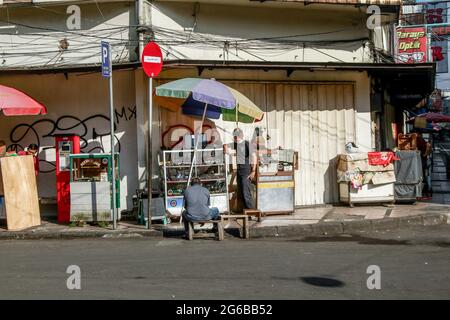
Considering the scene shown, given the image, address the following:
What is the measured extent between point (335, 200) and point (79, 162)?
20.7 ft

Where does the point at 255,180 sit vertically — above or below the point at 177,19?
below

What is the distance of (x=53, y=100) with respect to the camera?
13766 millimetres

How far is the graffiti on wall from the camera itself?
44.6 feet

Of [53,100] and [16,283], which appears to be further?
[53,100]

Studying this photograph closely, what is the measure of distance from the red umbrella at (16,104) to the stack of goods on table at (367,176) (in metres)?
7.10

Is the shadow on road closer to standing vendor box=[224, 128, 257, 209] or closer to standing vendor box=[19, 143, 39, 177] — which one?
standing vendor box=[224, 128, 257, 209]

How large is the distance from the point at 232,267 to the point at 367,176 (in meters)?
6.74

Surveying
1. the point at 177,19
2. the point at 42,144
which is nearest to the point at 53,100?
the point at 42,144

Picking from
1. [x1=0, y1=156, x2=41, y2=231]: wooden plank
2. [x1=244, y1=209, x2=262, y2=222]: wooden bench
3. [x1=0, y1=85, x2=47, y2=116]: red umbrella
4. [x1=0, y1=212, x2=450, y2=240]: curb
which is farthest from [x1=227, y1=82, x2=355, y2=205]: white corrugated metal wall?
[x1=0, y1=156, x2=41, y2=231]: wooden plank

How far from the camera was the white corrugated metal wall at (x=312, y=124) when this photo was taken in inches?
559

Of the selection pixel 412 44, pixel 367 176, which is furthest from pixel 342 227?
pixel 412 44

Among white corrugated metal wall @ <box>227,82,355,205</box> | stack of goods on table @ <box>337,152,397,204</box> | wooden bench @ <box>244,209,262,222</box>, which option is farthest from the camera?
white corrugated metal wall @ <box>227,82,355,205</box>

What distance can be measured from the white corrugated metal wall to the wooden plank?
5.41 m
